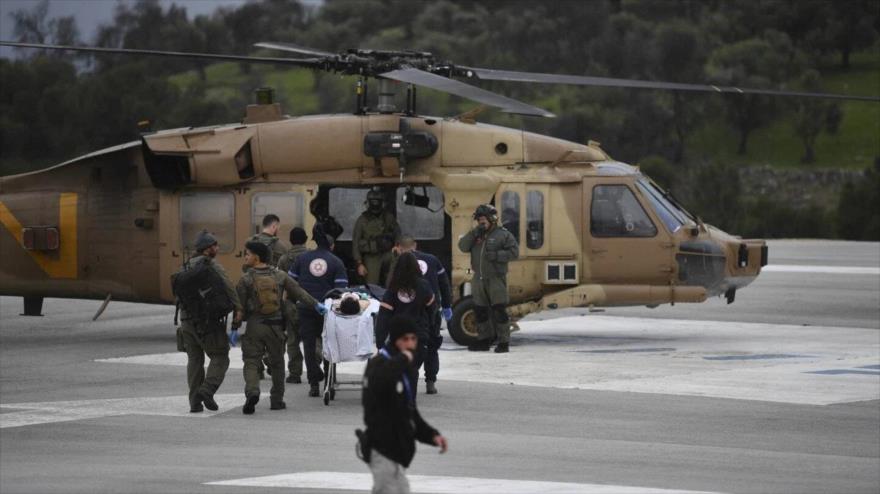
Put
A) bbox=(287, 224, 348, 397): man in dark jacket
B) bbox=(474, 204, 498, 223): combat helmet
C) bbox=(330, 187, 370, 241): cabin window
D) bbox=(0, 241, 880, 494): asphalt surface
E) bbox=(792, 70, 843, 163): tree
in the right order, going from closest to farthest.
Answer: bbox=(0, 241, 880, 494): asphalt surface
bbox=(287, 224, 348, 397): man in dark jacket
bbox=(474, 204, 498, 223): combat helmet
bbox=(330, 187, 370, 241): cabin window
bbox=(792, 70, 843, 163): tree

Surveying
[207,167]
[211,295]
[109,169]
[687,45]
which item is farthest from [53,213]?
[687,45]

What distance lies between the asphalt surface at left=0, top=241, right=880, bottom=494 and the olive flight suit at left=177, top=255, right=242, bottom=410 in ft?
0.97

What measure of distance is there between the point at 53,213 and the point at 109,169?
96 cm

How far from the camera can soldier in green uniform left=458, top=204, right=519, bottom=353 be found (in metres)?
18.8

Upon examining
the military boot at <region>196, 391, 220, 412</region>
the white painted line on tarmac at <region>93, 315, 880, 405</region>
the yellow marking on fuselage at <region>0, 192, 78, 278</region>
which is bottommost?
the white painted line on tarmac at <region>93, 315, 880, 405</region>

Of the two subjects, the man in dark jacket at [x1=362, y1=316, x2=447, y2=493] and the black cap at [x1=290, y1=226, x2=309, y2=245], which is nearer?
the man in dark jacket at [x1=362, y1=316, x2=447, y2=493]

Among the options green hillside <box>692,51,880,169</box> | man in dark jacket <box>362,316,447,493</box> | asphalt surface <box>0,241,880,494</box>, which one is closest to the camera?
man in dark jacket <box>362,316,447,493</box>

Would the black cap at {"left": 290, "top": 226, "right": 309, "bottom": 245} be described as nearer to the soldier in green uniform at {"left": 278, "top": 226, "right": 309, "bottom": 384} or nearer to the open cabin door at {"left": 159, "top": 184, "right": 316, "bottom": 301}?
the soldier in green uniform at {"left": 278, "top": 226, "right": 309, "bottom": 384}

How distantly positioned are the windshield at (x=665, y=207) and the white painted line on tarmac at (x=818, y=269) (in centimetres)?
1322

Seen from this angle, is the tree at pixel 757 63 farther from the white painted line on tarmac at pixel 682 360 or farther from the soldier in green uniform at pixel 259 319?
the soldier in green uniform at pixel 259 319

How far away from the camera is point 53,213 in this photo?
2139 centimetres

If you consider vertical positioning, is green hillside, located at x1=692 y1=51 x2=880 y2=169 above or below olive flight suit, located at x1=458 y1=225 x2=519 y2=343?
above

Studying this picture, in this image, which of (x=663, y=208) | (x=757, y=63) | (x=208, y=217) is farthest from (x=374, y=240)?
(x=757, y=63)

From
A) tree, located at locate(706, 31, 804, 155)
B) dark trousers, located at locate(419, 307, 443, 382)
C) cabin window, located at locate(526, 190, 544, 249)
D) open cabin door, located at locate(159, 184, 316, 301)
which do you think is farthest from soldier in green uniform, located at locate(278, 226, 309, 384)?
tree, located at locate(706, 31, 804, 155)
